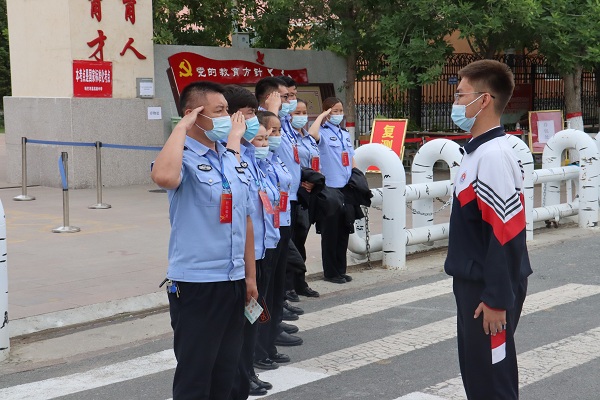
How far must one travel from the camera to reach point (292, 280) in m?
8.09

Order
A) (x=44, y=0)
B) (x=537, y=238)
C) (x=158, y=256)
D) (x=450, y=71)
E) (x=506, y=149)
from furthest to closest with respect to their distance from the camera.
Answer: (x=450, y=71) → (x=44, y=0) → (x=537, y=238) → (x=158, y=256) → (x=506, y=149)

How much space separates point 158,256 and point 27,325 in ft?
9.30

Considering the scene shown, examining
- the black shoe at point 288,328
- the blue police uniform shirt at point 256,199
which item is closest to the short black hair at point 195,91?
the blue police uniform shirt at point 256,199

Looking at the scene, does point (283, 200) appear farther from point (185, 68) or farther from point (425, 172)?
point (185, 68)

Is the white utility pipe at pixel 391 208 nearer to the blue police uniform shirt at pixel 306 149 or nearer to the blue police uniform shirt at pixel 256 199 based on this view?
the blue police uniform shirt at pixel 306 149

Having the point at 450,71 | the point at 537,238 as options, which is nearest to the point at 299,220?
the point at 537,238

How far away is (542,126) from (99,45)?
888cm

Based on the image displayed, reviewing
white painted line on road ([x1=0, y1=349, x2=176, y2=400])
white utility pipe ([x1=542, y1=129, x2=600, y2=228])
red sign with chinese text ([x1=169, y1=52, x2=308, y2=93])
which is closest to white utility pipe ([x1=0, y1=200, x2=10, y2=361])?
white painted line on road ([x1=0, y1=349, x2=176, y2=400])

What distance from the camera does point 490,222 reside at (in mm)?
3963

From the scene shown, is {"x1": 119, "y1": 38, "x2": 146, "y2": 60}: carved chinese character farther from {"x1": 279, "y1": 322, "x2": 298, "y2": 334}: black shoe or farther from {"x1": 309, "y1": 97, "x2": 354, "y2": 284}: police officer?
{"x1": 279, "y1": 322, "x2": 298, "y2": 334}: black shoe

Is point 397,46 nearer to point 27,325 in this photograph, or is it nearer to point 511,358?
point 27,325

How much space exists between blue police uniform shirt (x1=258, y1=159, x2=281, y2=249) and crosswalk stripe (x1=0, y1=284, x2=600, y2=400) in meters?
0.90

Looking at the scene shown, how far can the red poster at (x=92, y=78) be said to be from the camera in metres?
15.0

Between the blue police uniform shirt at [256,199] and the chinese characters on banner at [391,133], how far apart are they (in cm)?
1066
